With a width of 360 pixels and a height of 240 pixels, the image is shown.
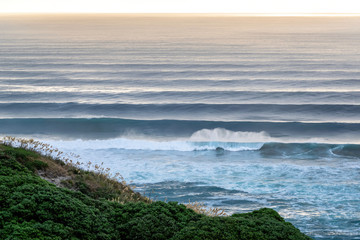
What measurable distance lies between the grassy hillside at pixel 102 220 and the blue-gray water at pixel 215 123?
27.0ft

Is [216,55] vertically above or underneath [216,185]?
above

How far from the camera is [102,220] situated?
26.1 ft

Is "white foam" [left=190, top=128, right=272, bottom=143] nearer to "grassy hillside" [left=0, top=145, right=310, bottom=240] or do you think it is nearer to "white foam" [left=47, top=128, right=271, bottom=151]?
"white foam" [left=47, top=128, right=271, bottom=151]

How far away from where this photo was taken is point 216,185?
2034cm

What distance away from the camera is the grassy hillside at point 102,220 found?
7.14 m

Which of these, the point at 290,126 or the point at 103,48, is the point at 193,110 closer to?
the point at 290,126

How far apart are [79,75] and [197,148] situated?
3311 cm

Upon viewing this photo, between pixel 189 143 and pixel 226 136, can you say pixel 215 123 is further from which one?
pixel 189 143

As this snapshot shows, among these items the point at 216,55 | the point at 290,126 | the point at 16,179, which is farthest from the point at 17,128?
the point at 216,55

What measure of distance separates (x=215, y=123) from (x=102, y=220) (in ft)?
86.3

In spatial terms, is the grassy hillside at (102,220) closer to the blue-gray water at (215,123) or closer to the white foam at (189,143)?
the blue-gray water at (215,123)

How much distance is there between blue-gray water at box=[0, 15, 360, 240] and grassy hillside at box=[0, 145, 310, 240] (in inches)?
324

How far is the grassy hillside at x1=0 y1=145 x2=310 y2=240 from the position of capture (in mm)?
7137

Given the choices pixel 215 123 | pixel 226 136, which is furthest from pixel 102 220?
pixel 215 123
